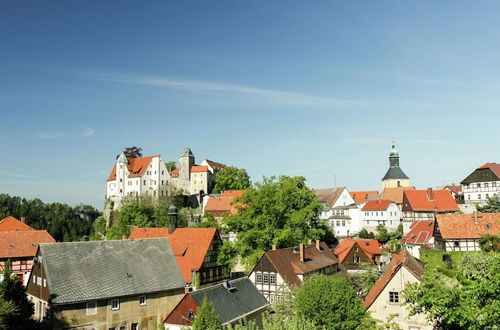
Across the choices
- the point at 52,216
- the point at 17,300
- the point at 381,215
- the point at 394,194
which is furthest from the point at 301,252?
the point at 52,216

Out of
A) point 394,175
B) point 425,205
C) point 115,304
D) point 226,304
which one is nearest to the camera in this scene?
point 115,304

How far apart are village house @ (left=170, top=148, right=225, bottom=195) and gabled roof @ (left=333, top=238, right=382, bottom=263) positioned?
55.2 meters

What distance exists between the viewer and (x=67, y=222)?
102188mm

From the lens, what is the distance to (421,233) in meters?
53.2

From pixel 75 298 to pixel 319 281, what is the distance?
17.2 m

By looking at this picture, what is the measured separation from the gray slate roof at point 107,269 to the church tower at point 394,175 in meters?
85.9

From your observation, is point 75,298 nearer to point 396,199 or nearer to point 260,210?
point 260,210

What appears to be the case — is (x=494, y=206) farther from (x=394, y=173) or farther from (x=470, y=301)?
(x=470, y=301)

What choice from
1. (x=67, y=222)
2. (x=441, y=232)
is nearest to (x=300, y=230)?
(x=441, y=232)

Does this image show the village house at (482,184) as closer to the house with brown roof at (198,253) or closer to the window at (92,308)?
the house with brown roof at (198,253)

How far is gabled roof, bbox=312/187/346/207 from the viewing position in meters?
81.3

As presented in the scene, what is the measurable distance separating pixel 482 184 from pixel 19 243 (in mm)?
73383

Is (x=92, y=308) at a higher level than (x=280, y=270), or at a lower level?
lower

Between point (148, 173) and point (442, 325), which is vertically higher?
point (148, 173)
